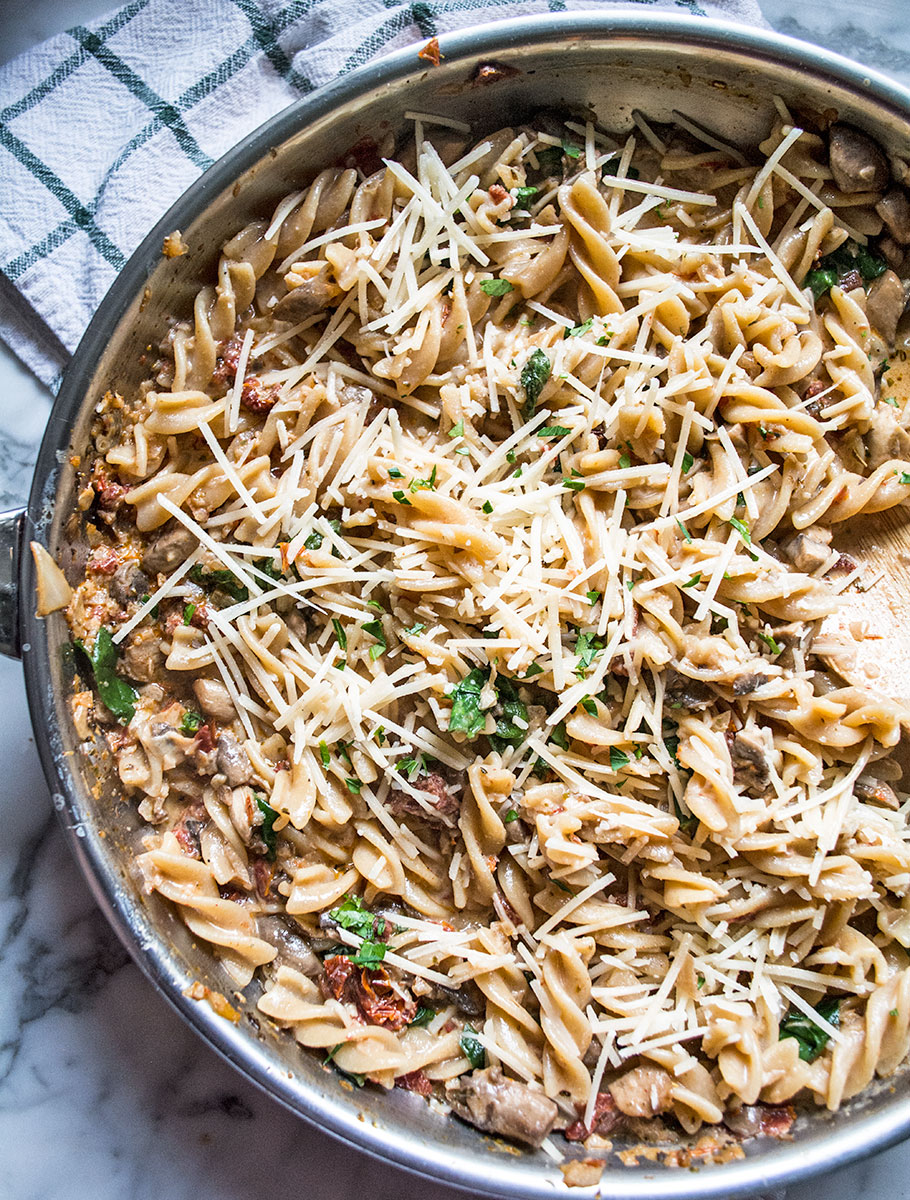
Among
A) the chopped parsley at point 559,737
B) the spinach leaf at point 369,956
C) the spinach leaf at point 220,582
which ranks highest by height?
the spinach leaf at point 220,582

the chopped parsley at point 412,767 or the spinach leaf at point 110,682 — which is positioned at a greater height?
the spinach leaf at point 110,682

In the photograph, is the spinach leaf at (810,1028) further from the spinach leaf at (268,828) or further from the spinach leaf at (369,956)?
the spinach leaf at (268,828)

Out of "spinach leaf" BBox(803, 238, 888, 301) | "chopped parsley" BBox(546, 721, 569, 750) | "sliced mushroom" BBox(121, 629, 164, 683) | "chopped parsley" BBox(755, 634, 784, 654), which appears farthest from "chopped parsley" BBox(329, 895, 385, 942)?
"spinach leaf" BBox(803, 238, 888, 301)

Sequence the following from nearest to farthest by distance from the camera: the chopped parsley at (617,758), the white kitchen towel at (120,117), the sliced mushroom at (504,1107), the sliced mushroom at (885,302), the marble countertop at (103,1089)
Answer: the sliced mushroom at (504,1107) → the chopped parsley at (617,758) → the sliced mushroom at (885,302) → the marble countertop at (103,1089) → the white kitchen towel at (120,117)

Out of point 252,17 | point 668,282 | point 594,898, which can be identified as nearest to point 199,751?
A: point 594,898

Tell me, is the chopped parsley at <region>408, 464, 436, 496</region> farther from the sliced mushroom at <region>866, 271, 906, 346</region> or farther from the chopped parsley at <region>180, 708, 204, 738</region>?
the sliced mushroom at <region>866, 271, 906, 346</region>

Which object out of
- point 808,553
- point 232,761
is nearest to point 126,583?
point 232,761

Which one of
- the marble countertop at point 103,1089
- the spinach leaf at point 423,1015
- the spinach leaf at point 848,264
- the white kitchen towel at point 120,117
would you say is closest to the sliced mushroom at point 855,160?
the spinach leaf at point 848,264
